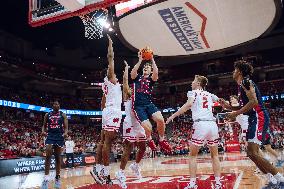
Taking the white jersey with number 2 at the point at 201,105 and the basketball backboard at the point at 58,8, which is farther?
the basketball backboard at the point at 58,8

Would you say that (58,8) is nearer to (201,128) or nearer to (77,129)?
(201,128)

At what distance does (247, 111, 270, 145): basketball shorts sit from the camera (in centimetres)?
509

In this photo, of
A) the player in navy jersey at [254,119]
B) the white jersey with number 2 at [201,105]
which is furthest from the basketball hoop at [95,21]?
the player in navy jersey at [254,119]

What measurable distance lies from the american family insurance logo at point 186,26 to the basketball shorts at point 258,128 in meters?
13.9

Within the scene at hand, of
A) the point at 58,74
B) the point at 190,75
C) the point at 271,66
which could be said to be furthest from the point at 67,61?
the point at 271,66

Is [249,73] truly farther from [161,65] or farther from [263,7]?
[161,65]

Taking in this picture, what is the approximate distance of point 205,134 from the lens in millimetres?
5793

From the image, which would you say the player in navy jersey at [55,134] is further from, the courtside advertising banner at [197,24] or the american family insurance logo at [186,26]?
the american family insurance logo at [186,26]

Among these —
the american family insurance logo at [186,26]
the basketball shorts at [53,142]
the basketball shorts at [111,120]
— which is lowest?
the basketball shorts at [53,142]

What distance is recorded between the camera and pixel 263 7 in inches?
747

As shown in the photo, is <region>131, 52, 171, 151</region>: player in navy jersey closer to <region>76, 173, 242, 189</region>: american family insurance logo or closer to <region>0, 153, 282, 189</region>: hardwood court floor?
<region>76, 173, 242, 189</region>: american family insurance logo

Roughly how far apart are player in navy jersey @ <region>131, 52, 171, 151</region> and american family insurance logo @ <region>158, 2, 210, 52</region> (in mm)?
12512

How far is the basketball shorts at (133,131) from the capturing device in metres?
6.76

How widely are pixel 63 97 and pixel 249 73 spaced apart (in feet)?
109
